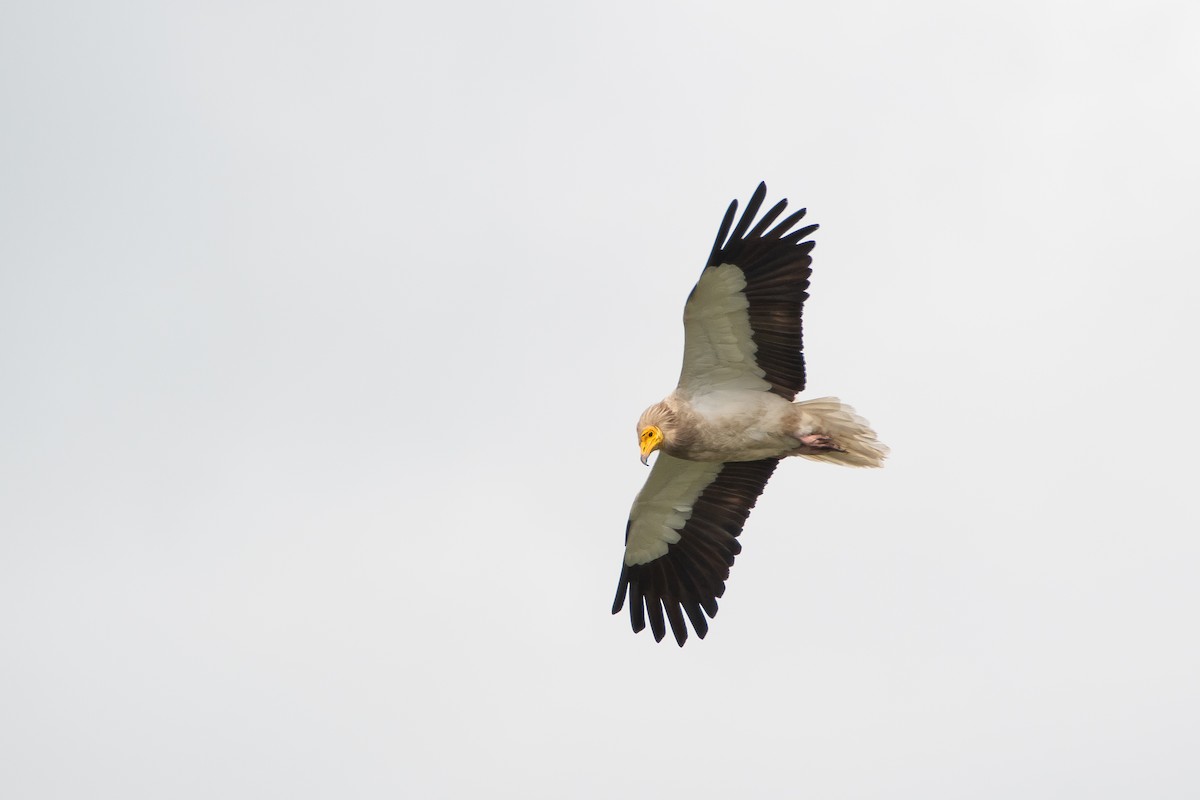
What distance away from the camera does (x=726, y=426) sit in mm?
13172

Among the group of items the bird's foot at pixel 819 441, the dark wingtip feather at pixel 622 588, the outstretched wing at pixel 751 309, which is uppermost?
the outstretched wing at pixel 751 309

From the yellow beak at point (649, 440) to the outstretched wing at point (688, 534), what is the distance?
113cm

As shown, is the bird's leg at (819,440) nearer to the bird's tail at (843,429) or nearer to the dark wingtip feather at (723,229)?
the bird's tail at (843,429)

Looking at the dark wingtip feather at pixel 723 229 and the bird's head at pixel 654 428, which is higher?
the dark wingtip feather at pixel 723 229

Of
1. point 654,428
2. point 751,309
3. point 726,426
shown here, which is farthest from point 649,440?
point 751,309

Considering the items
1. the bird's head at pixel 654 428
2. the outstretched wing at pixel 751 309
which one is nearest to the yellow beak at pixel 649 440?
the bird's head at pixel 654 428

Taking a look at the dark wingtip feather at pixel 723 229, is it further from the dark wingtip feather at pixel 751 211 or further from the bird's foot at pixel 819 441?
the bird's foot at pixel 819 441

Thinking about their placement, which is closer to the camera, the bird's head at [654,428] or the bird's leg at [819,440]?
the bird's head at [654,428]

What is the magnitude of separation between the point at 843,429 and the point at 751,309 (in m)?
1.35

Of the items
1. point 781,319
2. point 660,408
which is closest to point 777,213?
point 781,319

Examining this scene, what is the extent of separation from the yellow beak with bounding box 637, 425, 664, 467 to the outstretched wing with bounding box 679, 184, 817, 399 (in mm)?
616

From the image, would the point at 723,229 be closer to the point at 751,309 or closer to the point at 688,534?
the point at 751,309

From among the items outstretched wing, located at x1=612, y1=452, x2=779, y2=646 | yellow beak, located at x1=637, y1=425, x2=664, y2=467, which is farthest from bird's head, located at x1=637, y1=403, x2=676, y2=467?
outstretched wing, located at x1=612, y1=452, x2=779, y2=646

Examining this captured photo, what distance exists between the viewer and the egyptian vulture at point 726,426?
12.7m
